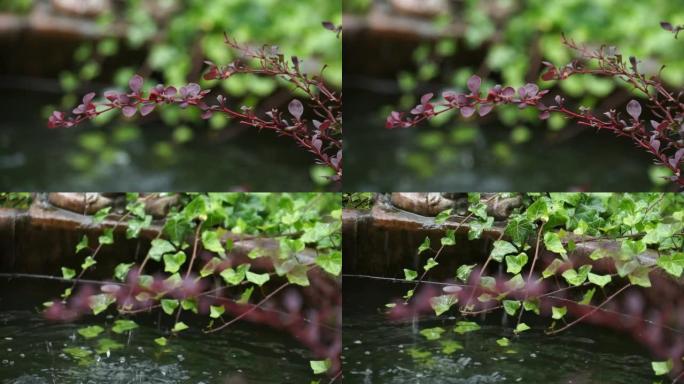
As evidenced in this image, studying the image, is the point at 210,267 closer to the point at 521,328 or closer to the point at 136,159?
the point at 521,328

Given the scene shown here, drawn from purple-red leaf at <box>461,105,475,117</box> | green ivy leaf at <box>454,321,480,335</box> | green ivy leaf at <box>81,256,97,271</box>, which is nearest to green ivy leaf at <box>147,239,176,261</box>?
green ivy leaf at <box>81,256,97,271</box>

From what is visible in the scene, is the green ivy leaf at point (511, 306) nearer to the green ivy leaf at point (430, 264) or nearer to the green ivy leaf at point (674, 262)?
the green ivy leaf at point (430, 264)

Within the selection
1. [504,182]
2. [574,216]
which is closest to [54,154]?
[504,182]

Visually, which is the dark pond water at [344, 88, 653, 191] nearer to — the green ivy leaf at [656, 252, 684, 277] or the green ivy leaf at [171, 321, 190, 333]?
the green ivy leaf at [171, 321, 190, 333]

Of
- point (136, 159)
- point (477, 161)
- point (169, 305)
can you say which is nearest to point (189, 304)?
point (169, 305)

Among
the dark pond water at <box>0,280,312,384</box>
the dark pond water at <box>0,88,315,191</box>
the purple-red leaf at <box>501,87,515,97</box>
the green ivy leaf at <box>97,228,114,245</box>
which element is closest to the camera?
the purple-red leaf at <box>501,87,515,97</box>

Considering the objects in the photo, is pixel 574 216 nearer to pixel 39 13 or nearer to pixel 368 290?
pixel 368 290

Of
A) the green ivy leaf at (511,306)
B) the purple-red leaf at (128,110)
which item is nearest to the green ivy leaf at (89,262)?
the purple-red leaf at (128,110)

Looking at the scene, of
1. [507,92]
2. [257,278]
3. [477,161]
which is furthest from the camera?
[477,161]
